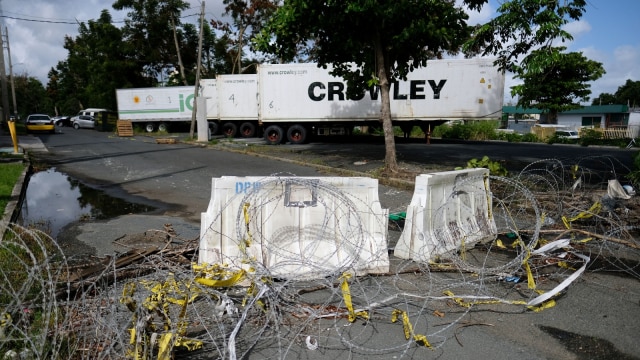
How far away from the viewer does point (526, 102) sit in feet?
31.2

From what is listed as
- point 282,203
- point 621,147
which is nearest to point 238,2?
point 621,147

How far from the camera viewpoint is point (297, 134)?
76.9 feet

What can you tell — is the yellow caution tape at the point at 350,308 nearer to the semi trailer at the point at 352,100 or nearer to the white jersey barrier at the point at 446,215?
the white jersey barrier at the point at 446,215

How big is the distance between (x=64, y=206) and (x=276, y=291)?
682cm

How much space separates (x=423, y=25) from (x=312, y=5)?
8.59 feet

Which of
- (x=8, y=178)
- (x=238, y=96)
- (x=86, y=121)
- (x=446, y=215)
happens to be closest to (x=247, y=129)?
(x=238, y=96)

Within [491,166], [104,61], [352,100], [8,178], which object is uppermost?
[104,61]

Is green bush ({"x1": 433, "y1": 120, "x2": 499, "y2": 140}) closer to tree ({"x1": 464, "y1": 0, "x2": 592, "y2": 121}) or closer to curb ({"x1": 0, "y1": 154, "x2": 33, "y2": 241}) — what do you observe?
tree ({"x1": 464, "y1": 0, "x2": 592, "y2": 121})

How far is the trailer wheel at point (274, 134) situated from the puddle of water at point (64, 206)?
12623 mm

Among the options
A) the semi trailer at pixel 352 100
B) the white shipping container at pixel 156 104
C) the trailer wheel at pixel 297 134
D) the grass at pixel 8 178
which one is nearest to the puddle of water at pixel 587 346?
the grass at pixel 8 178

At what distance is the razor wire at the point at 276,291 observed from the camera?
10.1 feet

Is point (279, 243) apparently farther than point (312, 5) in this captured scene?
No

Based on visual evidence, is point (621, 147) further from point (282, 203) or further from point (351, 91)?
point (282, 203)

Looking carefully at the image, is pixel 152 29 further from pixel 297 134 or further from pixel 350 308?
pixel 350 308
